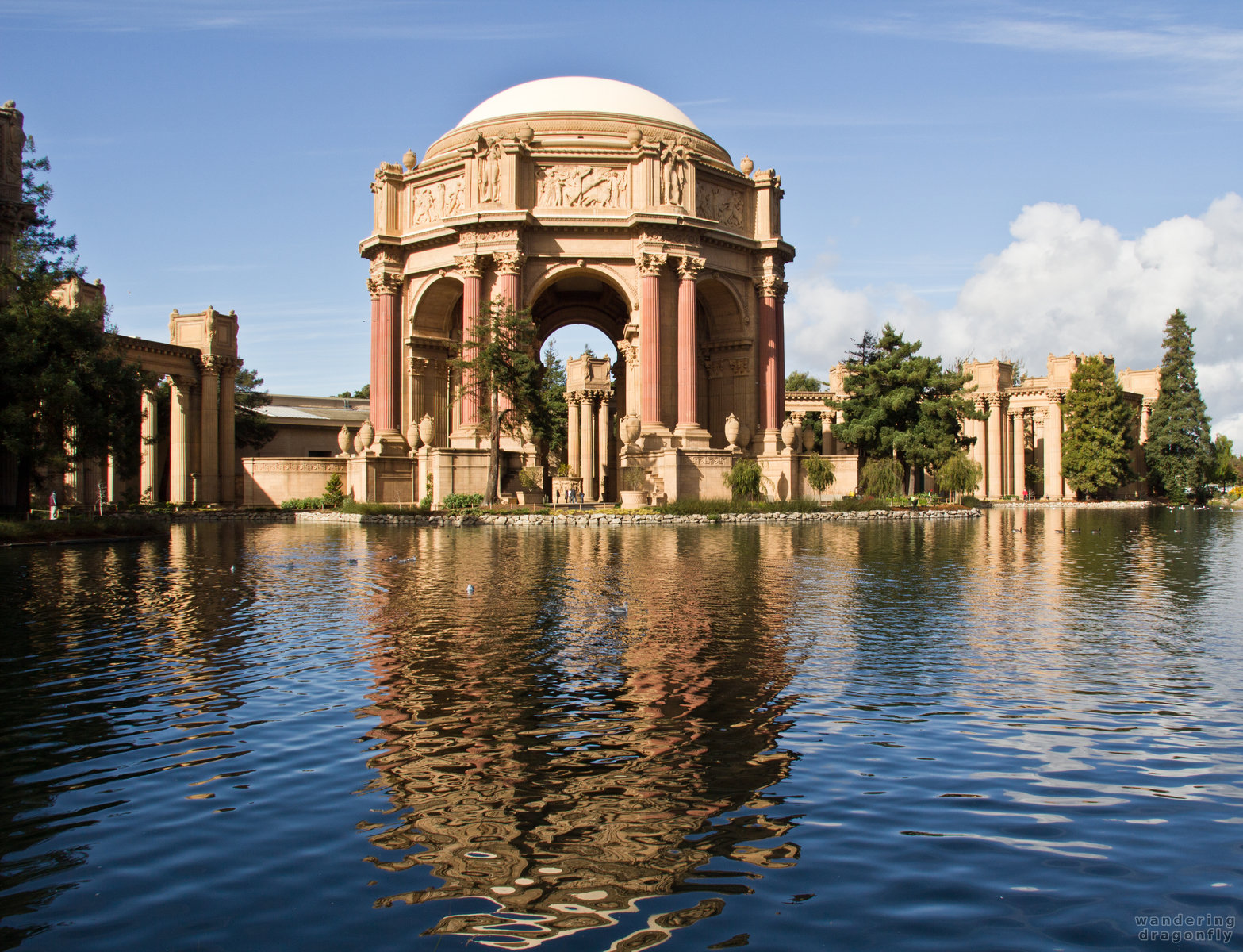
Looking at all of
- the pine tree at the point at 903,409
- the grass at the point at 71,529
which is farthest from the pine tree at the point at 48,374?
the pine tree at the point at 903,409

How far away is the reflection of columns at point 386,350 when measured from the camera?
54500mm

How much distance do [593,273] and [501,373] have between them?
10267 millimetres

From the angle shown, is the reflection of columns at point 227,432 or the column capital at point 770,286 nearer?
the column capital at point 770,286

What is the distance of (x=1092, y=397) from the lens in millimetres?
76062

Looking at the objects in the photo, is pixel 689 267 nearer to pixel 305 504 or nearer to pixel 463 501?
pixel 463 501

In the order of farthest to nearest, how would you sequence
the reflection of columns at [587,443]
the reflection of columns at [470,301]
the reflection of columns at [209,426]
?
the reflection of columns at [587,443] → the reflection of columns at [209,426] → the reflection of columns at [470,301]

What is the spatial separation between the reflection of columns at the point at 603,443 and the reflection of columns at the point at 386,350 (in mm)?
11566

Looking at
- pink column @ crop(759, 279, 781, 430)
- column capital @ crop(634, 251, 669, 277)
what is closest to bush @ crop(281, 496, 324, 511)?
column capital @ crop(634, 251, 669, 277)

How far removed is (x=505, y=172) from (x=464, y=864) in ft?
155

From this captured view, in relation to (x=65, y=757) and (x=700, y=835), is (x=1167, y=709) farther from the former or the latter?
(x=65, y=757)

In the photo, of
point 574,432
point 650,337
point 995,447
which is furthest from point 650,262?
point 995,447

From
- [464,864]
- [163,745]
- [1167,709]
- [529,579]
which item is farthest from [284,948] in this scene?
[529,579]

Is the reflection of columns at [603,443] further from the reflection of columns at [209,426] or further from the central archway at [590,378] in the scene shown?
the reflection of columns at [209,426]

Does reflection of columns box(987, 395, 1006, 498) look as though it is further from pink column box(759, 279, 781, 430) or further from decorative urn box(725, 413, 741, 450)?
decorative urn box(725, 413, 741, 450)
